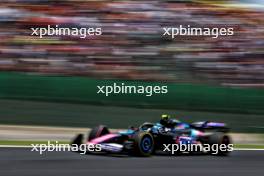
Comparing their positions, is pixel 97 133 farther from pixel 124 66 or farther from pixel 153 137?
pixel 124 66

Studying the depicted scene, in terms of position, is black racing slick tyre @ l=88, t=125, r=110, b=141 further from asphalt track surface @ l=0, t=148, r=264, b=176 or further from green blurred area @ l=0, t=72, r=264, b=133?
green blurred area @ l=0, t=72, r=264, b=133

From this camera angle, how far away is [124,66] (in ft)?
46.5

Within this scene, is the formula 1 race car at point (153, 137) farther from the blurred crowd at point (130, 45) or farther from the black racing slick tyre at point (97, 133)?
the blurred crowd at point (130, 45)

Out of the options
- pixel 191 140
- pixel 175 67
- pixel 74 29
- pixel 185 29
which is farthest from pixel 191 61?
pixel 191 140

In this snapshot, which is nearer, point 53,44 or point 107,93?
point 107,93

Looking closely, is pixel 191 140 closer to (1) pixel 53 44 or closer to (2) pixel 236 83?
(2) pixel 236 83

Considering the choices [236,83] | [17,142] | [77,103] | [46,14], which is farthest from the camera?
[46,14]

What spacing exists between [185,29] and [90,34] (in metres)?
2.78

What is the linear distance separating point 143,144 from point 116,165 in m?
1.45

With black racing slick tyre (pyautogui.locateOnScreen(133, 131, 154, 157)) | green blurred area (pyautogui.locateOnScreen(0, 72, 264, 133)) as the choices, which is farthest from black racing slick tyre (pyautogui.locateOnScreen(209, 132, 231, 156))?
green blurred area (pyautogui.locateOnScreen(0, 72, 264, 133))

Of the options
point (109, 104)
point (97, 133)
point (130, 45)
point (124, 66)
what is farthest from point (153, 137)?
point (130, 45)

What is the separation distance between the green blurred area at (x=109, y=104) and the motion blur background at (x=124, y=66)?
22 mm

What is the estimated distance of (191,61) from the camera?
1462 centimetres

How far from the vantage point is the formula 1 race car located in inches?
341
